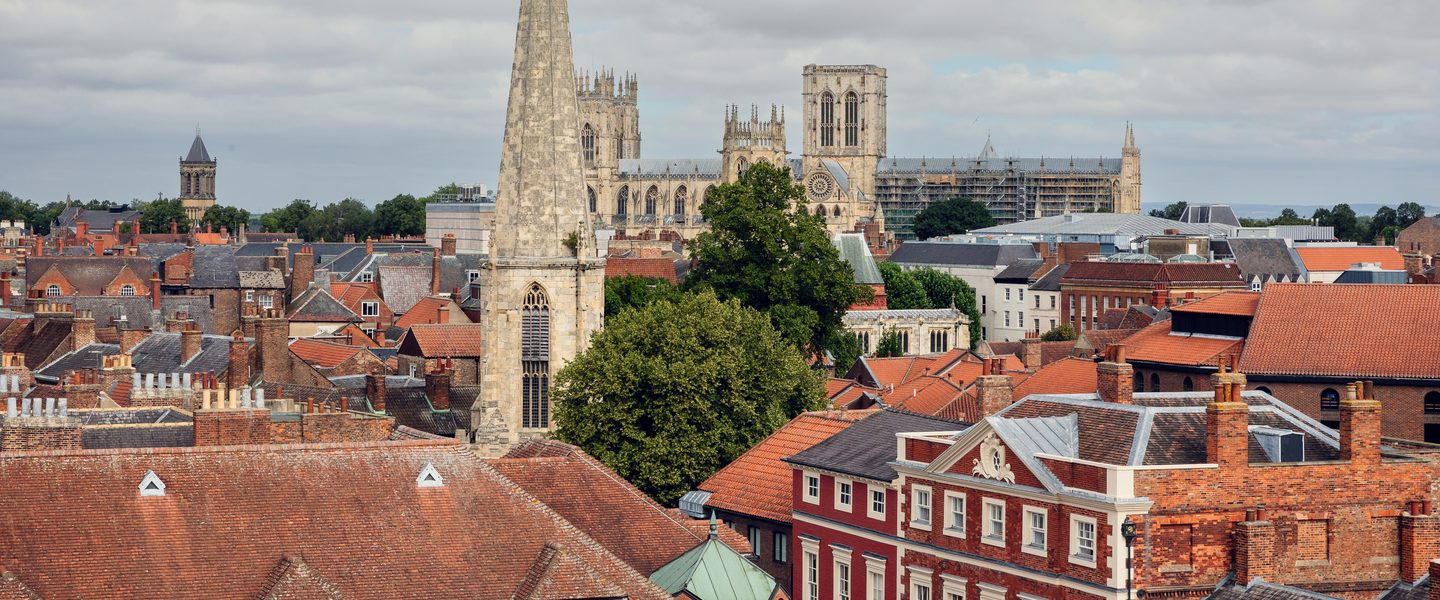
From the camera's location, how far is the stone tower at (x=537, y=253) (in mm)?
61219

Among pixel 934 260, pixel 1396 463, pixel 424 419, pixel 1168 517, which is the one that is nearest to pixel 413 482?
pixel 1168 517

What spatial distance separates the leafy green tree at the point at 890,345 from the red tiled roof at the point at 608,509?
234 ft

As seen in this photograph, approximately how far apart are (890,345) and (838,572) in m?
70.1

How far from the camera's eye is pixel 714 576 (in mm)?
36531

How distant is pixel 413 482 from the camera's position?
113ft

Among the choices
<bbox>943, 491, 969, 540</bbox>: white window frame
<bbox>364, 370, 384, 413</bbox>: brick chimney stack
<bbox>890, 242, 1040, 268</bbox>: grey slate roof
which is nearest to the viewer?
<bbox>943, 491, 969, 540</bbox>: white window frame

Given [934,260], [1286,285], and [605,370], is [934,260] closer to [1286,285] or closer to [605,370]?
[1286,285]

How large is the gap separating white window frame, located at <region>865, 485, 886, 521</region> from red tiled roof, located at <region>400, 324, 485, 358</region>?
114 ft

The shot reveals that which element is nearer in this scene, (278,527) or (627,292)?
(278,527)

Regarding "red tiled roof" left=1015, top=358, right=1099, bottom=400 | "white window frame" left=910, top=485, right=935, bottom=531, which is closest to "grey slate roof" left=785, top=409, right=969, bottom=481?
"white window frame" left=910, top=485, right=935, bottom=531

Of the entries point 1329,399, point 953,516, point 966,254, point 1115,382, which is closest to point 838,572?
point 953,516

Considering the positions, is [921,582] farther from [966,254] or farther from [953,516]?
[966,254]

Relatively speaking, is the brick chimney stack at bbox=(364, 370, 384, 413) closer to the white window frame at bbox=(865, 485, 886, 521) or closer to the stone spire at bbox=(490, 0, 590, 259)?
the stone spire at bbox=(490, 0, 590, 259)

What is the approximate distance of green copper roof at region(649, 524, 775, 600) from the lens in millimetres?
36344
